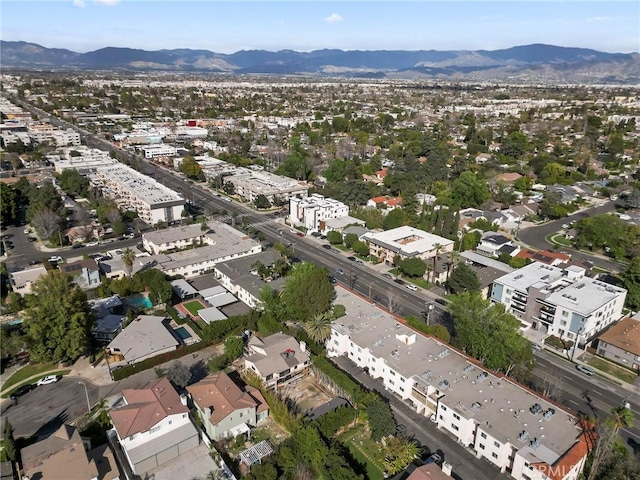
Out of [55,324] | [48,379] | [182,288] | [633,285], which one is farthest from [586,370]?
[48,379]

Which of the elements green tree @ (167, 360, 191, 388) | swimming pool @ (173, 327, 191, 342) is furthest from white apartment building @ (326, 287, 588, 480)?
swimming pool @ (173, 327, 191, 342)

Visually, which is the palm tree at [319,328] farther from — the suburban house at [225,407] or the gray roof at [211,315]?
the gray roof at [211,315]

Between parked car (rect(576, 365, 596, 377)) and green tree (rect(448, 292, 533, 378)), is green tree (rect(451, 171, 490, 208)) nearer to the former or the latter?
parked car (rect(576, 365, 596, 377))

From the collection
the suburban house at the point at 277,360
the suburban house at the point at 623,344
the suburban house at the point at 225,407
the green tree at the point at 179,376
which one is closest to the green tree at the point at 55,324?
the green tree at the point at 179,376

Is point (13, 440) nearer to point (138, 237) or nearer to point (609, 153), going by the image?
point (138, 237)

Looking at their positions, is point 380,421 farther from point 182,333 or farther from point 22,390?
point 22,390
